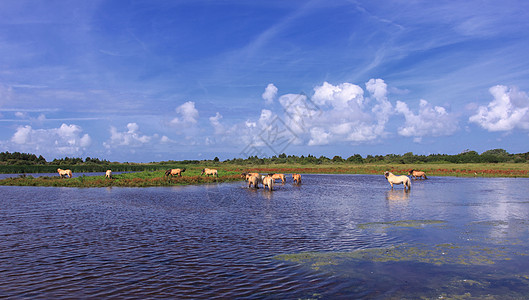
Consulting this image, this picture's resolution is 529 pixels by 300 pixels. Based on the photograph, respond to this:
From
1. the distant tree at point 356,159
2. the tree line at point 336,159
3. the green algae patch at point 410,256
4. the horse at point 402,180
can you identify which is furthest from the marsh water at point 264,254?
the distant tree at point 356,159

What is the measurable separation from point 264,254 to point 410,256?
380 cm

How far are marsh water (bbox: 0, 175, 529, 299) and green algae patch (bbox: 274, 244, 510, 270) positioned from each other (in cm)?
3

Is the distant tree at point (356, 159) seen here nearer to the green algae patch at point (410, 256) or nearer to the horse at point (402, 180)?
the horse at point (402, 180)

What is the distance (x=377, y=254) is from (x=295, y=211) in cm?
825

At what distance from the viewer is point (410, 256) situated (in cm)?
916

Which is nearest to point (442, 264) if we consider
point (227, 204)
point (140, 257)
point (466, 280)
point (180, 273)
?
point (466, 280)

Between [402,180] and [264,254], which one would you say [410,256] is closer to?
[264,254]

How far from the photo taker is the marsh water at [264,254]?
678 centimetres

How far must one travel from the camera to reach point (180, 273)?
7684 millimetres

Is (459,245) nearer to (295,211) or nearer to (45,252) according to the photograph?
(295,211)

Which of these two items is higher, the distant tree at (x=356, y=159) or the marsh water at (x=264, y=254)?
the distant tree at (x=356, y=159)

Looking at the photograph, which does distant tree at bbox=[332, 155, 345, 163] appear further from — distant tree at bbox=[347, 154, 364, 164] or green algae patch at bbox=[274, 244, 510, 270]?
green algae patch at bbox=[274, 244, 510, 270]

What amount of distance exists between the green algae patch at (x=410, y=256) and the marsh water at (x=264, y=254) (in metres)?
0.03

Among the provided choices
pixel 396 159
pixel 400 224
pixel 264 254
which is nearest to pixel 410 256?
pixel 264 254
